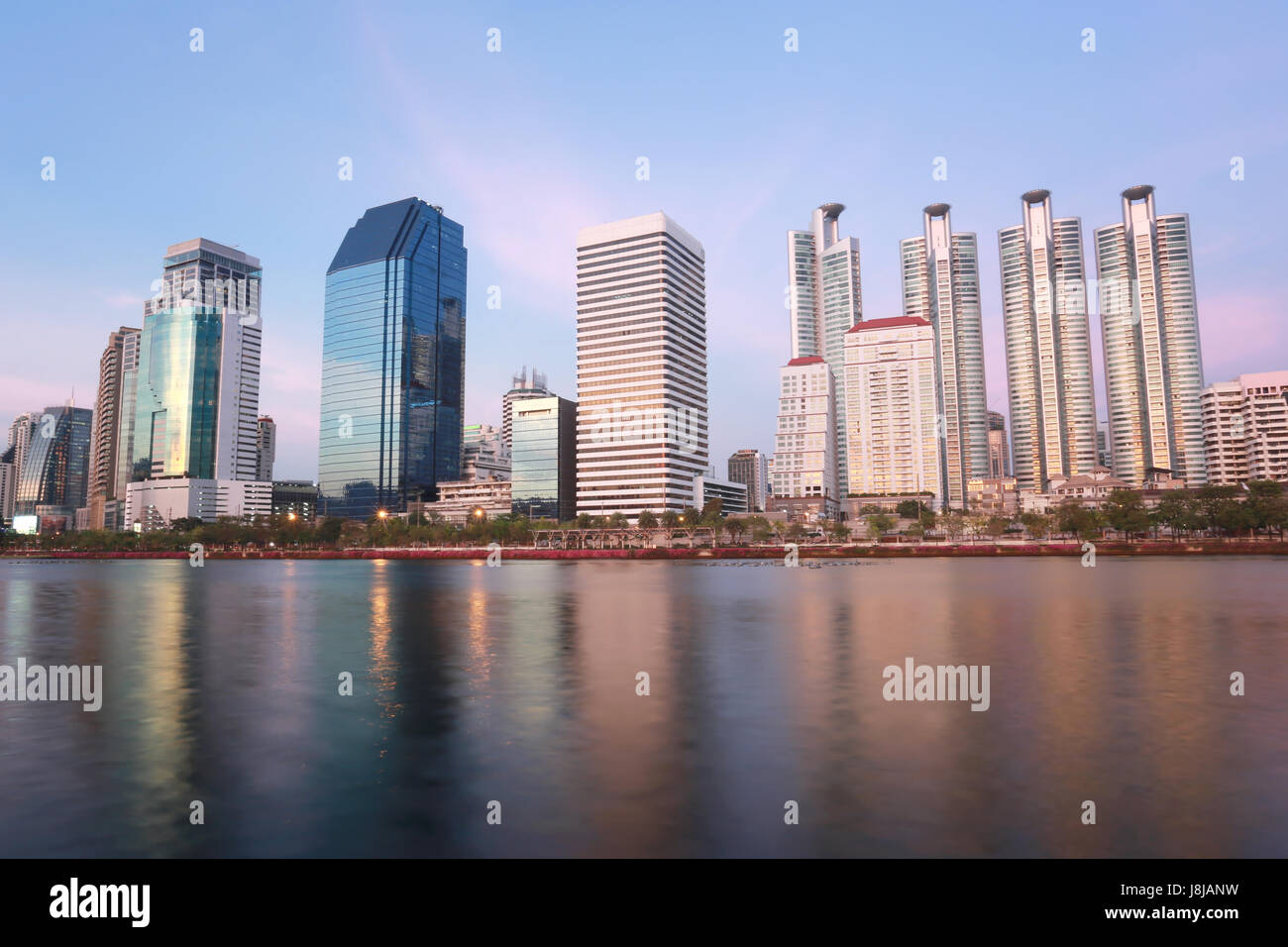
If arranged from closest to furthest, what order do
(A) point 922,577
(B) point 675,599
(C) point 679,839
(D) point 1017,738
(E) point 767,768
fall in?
1. (C) point 679,839
2. (E) point 767,768
3. (D) point 1017,738
4. (B) point 675,599
5. (A) point 922,577

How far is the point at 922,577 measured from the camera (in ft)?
308

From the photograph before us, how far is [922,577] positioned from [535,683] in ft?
251

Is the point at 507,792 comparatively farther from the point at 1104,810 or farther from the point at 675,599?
the point at 675,599

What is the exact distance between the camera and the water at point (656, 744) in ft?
45.8

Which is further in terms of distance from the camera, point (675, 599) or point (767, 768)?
point (675, 599)

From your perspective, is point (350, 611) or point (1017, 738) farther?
point (350, 611)

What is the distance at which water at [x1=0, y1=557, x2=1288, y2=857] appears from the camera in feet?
45.8

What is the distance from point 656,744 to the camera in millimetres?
20078

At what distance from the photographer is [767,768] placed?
58.5 ft

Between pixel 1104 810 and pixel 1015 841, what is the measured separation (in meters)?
3.07
